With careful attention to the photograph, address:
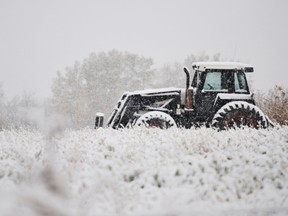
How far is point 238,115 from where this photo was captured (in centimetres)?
1029

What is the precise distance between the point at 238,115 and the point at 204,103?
49.3 inches

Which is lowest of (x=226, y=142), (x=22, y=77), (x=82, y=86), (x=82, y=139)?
(x=22, y=77)

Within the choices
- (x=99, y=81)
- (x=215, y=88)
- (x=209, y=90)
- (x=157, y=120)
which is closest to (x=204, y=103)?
(x=209, y=90)

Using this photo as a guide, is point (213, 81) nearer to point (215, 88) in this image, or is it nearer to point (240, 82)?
point (215, 88)

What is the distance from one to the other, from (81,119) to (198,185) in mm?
42597

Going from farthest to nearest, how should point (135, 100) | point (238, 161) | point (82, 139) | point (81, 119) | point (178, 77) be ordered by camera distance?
1. point (178, 77)
2. point (81, 119)
3. point (135, 100)
4. point (82, 139)
5. point (238, 161)

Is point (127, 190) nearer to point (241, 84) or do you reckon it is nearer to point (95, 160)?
point (95, 160)

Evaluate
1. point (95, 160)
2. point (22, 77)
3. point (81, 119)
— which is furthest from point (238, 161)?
point (22, 77)

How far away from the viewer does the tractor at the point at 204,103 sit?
33.8ft

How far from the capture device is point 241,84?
11.4 meters

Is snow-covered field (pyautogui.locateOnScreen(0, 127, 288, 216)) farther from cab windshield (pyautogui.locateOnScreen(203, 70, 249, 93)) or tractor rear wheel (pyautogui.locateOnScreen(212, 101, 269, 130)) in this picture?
cab windshield (pyautogui.locateOnScreen(203, 70, 249, 93))

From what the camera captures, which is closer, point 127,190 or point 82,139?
point 127,190

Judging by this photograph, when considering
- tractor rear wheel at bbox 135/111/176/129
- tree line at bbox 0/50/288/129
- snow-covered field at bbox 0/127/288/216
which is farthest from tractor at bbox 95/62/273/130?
tree line at bbox 0/50/288/129

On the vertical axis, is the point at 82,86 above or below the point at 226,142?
below
